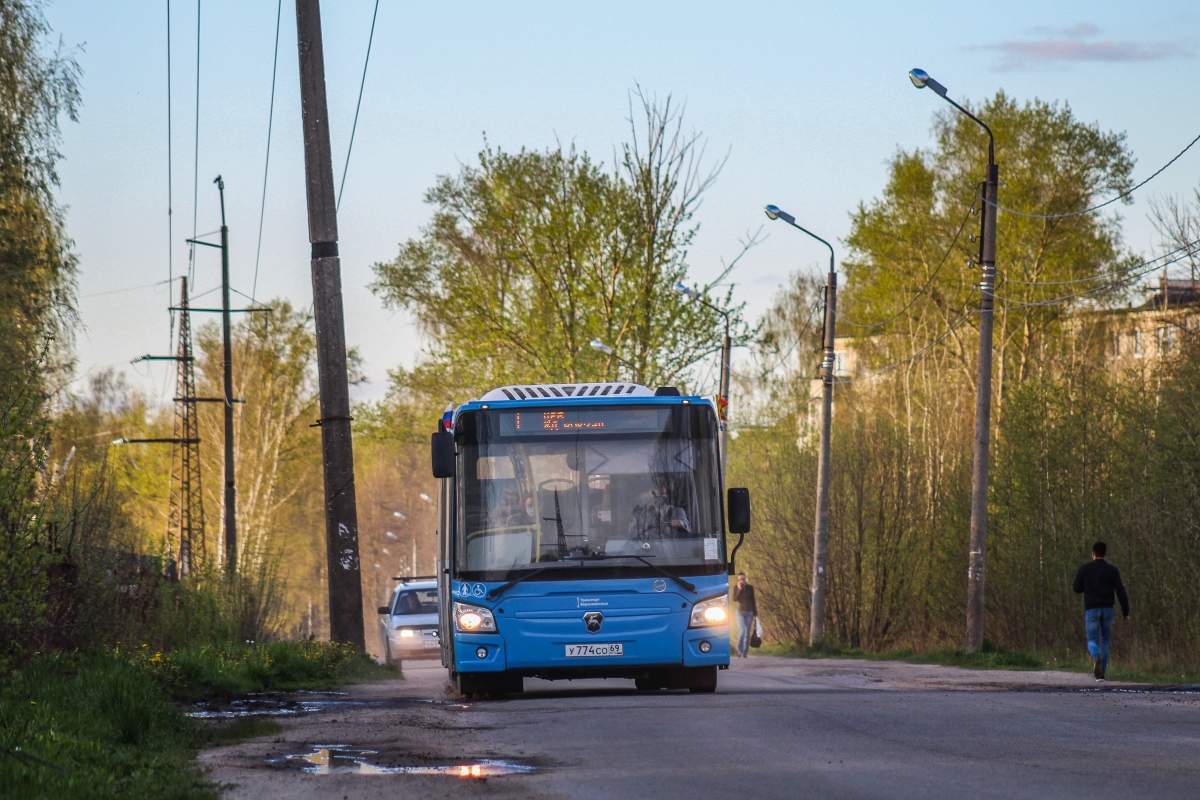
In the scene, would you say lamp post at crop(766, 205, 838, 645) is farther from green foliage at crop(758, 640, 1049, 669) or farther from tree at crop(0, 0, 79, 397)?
tree at crop(0, 0, 79, 397)

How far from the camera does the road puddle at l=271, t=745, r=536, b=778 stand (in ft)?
29.1

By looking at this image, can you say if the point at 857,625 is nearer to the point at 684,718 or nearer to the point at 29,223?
the point at 29,223

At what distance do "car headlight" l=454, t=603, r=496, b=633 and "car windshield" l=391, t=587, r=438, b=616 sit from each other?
14.7 meters

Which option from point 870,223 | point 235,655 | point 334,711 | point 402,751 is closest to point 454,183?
point 870,223

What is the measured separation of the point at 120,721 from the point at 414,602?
1978cm

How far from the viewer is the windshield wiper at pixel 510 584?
50.3 feet

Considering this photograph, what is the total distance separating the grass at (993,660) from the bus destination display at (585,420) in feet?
24.7

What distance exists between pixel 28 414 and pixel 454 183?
36237 mm

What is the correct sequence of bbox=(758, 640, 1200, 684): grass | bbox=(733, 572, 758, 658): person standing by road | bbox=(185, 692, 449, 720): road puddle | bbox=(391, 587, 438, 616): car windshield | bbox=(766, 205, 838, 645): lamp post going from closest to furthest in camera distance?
bbox=(185, 692, 449, 720): road puddle, bbox=(758, 640, 1200, 684): grass, bbox=(391, 587, 438, 616): car windshield, bbox=(766, 205, 838, 645): lamp post, bbox=(733, 572, 758, 658): person standing by road

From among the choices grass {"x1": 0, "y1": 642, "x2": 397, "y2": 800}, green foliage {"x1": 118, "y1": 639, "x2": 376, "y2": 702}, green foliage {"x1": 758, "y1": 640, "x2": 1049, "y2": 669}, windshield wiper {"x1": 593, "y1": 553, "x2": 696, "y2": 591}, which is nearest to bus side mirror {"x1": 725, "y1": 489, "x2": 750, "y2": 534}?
windshield wiper {"x1": 593, "y1": 553, "x2": 696, "y2": 591}

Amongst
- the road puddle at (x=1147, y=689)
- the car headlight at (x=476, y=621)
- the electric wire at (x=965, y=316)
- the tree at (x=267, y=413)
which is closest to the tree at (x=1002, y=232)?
the electric wire at (x=965, y=316)

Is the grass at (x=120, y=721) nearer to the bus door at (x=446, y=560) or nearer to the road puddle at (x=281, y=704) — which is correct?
the road puddle at (x=281, y=704)

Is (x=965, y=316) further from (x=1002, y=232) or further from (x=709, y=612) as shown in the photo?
(x=709, y=612)

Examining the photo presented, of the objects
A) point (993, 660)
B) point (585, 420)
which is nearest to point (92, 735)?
point (585, 420)
